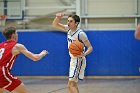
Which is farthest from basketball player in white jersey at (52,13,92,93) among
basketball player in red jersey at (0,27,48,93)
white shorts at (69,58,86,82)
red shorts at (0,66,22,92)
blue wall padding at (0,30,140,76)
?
blue wall padding at (0,30,140,76)

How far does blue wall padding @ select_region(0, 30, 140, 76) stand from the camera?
11336mm

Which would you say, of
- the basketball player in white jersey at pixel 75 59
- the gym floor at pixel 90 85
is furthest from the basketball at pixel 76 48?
the gym floor at pixel 90 85

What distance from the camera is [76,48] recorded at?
241 inches

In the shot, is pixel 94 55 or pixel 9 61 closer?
pixel 9 61

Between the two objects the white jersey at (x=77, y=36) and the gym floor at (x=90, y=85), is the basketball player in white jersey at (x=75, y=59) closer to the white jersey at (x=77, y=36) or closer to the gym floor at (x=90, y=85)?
the white jersey at (x=77, y=36)

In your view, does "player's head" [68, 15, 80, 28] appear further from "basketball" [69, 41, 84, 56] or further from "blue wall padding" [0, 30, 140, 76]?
"blue wall padding" [0, 30, 140, 76]

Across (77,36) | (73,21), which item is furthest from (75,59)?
(73,21)

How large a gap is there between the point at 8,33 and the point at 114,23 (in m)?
7.32

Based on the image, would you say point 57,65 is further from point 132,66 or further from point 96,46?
point 132,66

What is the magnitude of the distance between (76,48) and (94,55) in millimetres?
5350

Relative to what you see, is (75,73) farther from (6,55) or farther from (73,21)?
(6,55)

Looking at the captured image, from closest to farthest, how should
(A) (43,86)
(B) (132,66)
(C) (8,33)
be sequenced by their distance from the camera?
(C) (8,33) → (A) (43,86) → (B) (132,66)

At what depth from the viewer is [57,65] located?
1156 centimetres

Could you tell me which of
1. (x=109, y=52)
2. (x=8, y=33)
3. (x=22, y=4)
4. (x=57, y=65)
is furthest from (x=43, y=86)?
(x=8, y=33)
